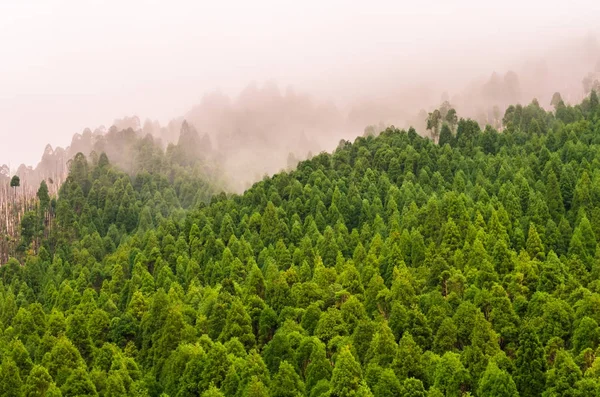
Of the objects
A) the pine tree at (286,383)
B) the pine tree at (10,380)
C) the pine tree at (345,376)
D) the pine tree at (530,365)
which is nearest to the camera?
the pine tree at (345,376)

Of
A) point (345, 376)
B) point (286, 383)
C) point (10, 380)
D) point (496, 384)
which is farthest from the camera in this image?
point (10, 380)

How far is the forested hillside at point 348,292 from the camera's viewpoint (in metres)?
87.1

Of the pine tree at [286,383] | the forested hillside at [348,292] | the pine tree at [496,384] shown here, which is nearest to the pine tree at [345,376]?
the forested hillside at [348,292]

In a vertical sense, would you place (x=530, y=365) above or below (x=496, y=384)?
above

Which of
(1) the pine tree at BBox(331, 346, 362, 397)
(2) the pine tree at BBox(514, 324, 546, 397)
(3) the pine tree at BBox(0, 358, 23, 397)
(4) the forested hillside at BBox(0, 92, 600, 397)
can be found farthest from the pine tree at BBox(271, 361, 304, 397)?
(3) the pine tree at BBox(0, 358, 23, 397)

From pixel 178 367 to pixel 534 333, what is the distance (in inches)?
1541

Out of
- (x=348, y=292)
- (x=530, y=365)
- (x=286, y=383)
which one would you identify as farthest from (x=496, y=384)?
(x=348, y=292)

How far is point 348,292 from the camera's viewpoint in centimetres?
11150

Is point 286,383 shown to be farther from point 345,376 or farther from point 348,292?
point 348,292

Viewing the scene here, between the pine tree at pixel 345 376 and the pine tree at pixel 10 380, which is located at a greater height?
the pine tree at pixel 10 380

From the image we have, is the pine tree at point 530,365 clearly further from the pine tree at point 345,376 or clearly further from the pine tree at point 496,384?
the pine tree at point 345,376

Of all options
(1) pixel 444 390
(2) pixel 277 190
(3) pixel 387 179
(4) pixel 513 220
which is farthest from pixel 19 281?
(1) pixel 444 390

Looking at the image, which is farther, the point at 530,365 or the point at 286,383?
the point at 286,383

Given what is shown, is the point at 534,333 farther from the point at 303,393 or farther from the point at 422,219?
the point at 422,219
